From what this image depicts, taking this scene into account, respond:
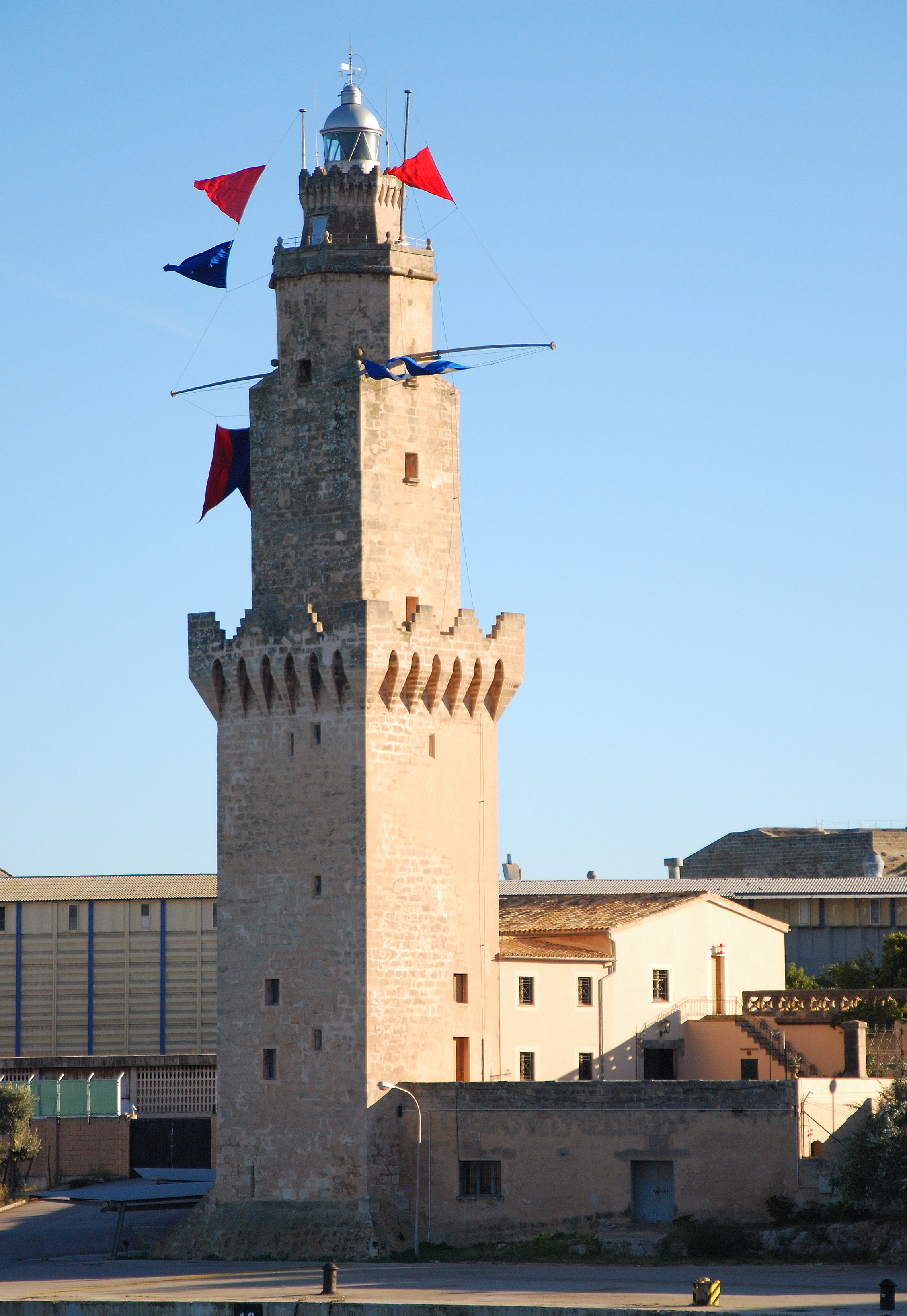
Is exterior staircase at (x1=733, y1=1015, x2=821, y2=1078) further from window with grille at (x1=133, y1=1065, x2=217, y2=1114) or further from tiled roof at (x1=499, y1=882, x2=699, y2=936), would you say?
window with grille at (x1=133, y1=1065, x2=217, y2=1114)

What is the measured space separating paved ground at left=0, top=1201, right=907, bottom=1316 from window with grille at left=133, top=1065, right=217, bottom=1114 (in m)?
17.6

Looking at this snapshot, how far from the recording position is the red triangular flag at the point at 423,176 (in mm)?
54625

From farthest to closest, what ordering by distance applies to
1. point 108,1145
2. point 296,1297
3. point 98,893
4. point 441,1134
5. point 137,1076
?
point 98,893
point 137,1076
point 108,1145
point 441,1134
point 296,1297

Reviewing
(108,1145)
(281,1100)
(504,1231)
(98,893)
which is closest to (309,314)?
(281,1100)

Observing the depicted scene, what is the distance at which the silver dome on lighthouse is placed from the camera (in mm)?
56344

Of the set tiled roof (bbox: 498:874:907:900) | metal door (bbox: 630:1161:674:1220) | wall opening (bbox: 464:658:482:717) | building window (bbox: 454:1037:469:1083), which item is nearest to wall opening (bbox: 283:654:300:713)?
wall opening (bbox: 464:658:482:717)

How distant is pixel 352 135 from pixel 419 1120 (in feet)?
85.8

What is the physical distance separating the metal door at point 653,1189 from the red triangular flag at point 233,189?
2652 centimetres

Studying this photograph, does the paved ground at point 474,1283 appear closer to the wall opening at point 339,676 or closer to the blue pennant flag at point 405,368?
the wall opening at point 339,676

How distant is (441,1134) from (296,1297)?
8.25 m

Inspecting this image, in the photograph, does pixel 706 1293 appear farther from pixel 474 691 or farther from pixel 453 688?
pixel 474 691

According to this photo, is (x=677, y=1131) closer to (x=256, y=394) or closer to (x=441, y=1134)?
(x=441, y=1134)

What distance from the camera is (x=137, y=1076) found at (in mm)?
73375

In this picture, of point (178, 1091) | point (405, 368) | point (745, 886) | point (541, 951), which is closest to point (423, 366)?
point (405, 368)
